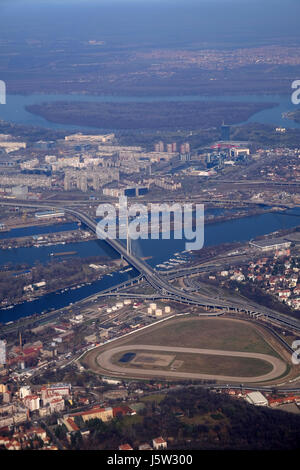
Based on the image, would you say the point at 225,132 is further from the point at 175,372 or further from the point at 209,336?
the point at 175,372

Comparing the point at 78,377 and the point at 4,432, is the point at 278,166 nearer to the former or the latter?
the point at 78,377

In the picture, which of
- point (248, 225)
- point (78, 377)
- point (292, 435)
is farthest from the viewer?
point (248, 225)

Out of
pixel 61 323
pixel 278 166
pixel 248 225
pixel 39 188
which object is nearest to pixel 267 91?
pixel 278 166

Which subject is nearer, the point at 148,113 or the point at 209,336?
the point at 209,336

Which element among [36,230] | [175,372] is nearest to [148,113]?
[36,230]

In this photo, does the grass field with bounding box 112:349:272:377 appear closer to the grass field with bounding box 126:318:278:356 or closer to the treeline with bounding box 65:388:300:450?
the grass field with bounding box 126:318:278:356

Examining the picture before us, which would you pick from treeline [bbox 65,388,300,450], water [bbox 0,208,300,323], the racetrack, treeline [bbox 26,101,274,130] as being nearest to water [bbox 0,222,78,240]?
water [bbox 0,208,300,323]
